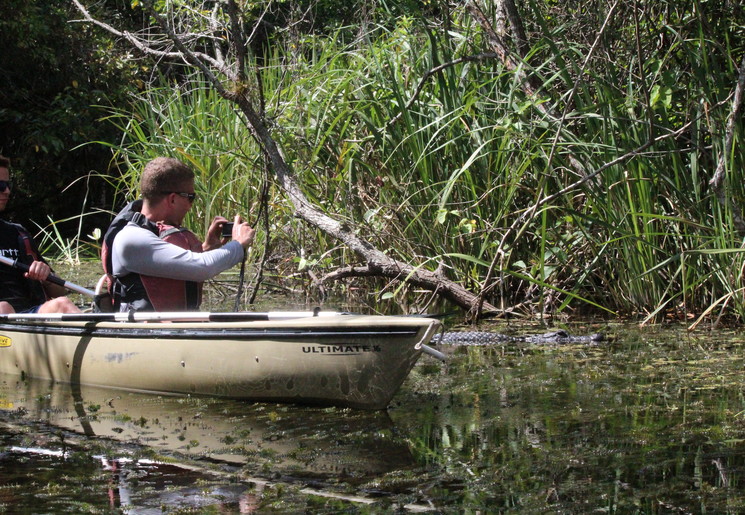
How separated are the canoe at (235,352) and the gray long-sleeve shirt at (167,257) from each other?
212mm

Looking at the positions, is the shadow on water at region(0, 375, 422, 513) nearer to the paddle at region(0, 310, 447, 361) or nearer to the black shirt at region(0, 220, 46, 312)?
the paddle at region(0, 310, 447, 361)

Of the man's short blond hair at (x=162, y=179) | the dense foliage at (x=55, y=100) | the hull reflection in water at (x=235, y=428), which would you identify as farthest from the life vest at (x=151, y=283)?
the dense foliage at (x=55, y=100)

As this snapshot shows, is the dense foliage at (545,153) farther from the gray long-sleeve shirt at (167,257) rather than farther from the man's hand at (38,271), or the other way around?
the man's hand at (38,271)

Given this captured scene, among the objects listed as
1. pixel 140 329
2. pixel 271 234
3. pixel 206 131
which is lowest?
pixel 140 329

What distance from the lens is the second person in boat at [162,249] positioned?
484cm

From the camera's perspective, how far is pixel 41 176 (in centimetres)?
1408

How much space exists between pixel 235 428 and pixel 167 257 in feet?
3.28

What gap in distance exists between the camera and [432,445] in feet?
12.3

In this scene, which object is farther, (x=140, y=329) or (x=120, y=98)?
(x=120, y=98)

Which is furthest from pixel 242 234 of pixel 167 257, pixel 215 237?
pixel 167 257

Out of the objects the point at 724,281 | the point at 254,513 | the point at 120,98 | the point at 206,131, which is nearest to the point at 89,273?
the point at 206,131

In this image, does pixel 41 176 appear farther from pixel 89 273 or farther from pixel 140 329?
pixel 140 329

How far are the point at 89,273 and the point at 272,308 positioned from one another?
9.70ft

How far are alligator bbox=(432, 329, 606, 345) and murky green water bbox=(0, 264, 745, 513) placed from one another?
33 centimetres
